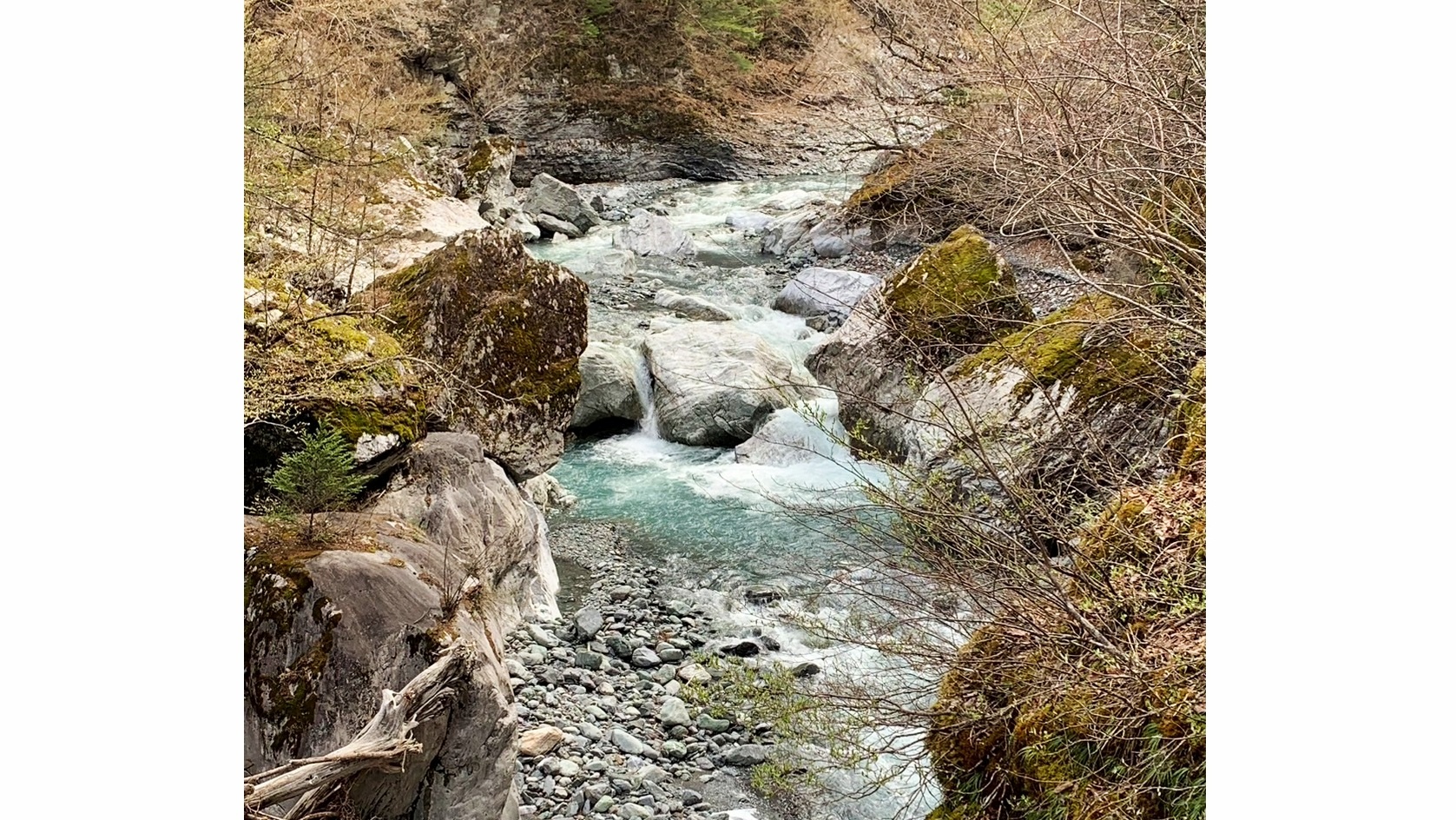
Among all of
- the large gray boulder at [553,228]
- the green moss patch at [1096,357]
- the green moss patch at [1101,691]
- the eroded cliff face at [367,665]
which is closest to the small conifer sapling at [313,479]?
the eroded cliff face at [367,665]

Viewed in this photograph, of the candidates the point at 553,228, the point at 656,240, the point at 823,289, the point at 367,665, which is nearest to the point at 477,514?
the point at 367,665

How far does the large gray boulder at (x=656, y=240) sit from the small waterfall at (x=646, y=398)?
260 centimetres

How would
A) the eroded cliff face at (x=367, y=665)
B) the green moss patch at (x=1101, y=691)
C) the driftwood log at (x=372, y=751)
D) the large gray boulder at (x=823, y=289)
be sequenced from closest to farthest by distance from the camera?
the green moss patch at (x=1101, y=691), the driftwood log at (x=372, y=751), the eroded cliff face at (x=367, y=665), the large gray boulder at (x=823, y=289)

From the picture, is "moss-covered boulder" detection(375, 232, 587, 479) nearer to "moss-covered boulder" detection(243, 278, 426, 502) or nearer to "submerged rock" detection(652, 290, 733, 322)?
"moss-covered boulder" detection(243, 278, 426, 502)

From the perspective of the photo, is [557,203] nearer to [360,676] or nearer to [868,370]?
[868,370]

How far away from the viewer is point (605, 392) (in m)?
6.71

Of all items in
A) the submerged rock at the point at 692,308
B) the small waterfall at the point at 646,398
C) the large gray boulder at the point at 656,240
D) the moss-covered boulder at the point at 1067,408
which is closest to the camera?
the moss-covered boulder at the point at 1067,408

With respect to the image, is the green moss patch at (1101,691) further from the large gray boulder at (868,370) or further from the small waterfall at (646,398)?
the small waterfall at (646,398)

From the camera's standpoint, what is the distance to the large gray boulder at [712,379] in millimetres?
6527

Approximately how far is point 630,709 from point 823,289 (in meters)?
4.54

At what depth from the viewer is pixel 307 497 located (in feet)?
10.6
